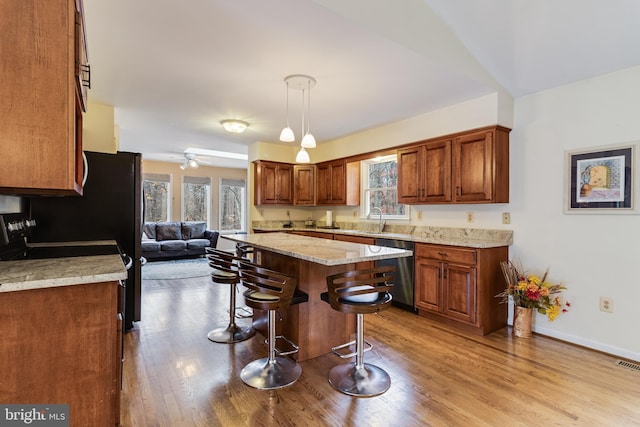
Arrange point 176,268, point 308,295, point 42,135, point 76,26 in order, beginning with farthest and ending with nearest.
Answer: point 176,268
point 308,295
point 76,26
point 42,135

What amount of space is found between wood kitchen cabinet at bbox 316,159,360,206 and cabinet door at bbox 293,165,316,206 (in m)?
0.25

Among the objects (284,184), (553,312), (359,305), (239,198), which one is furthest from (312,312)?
(239,198)

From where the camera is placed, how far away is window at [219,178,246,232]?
885 cm

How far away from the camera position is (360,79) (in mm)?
2951

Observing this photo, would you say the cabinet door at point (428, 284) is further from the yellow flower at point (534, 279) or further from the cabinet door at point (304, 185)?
the cabinet door at point (304, 185)

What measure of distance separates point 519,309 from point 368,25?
2.87 meters

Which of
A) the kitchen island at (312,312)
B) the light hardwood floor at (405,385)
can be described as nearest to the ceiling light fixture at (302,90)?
the kitchen island at (312,312)

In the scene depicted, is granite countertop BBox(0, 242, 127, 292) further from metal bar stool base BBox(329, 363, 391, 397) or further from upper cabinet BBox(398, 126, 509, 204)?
upper cabinet BBox(398, 126, 509, 204)

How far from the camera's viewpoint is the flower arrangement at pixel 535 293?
9.64ft

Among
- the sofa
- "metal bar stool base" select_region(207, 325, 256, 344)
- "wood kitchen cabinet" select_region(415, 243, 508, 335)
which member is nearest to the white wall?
"wood kitchen cabinet" select_region(415, 243, 508, 335)

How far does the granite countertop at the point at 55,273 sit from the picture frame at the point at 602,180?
3588 mm

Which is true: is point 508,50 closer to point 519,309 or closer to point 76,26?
point 519,309

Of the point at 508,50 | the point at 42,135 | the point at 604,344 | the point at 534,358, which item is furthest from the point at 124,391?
the point at 508,50

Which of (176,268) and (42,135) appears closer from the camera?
(42,135)
